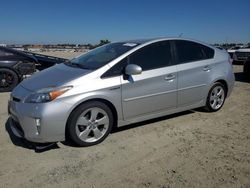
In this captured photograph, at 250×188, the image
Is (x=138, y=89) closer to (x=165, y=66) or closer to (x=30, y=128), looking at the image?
(x=165, y=66)

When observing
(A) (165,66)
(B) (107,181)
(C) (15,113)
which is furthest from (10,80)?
(B) (107,181)

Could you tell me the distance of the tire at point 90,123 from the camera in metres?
Answer: 4.30

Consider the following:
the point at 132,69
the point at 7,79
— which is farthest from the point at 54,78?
the point at 7,79

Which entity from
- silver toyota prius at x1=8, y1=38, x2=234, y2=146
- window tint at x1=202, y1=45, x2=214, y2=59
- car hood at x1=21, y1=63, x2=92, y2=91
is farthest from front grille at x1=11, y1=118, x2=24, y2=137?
window tint at x1=202, y1=45, x2=214, y2=59

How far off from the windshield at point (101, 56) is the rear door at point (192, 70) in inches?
38.8

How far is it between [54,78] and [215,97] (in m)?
3.35

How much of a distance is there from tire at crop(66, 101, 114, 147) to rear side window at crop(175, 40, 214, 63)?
1.83 meters

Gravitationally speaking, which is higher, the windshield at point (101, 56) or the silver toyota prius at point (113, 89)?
the windshield at point (101, 56)

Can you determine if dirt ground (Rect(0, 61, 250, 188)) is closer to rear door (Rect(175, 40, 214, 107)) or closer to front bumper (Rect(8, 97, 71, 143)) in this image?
front bumper (Rect(8, 97, 71, 143))

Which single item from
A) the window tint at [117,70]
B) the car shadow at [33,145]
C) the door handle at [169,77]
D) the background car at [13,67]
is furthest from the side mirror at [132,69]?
the background car at [13,67]

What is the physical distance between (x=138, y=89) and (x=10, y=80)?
5.48 m

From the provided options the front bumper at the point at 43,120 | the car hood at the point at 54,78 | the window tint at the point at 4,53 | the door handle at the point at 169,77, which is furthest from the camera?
the window tint at the point at 4,53

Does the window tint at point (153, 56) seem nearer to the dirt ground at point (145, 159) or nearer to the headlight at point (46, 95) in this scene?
the dirt ground at point (145, 159)

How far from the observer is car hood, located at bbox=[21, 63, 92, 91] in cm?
441
